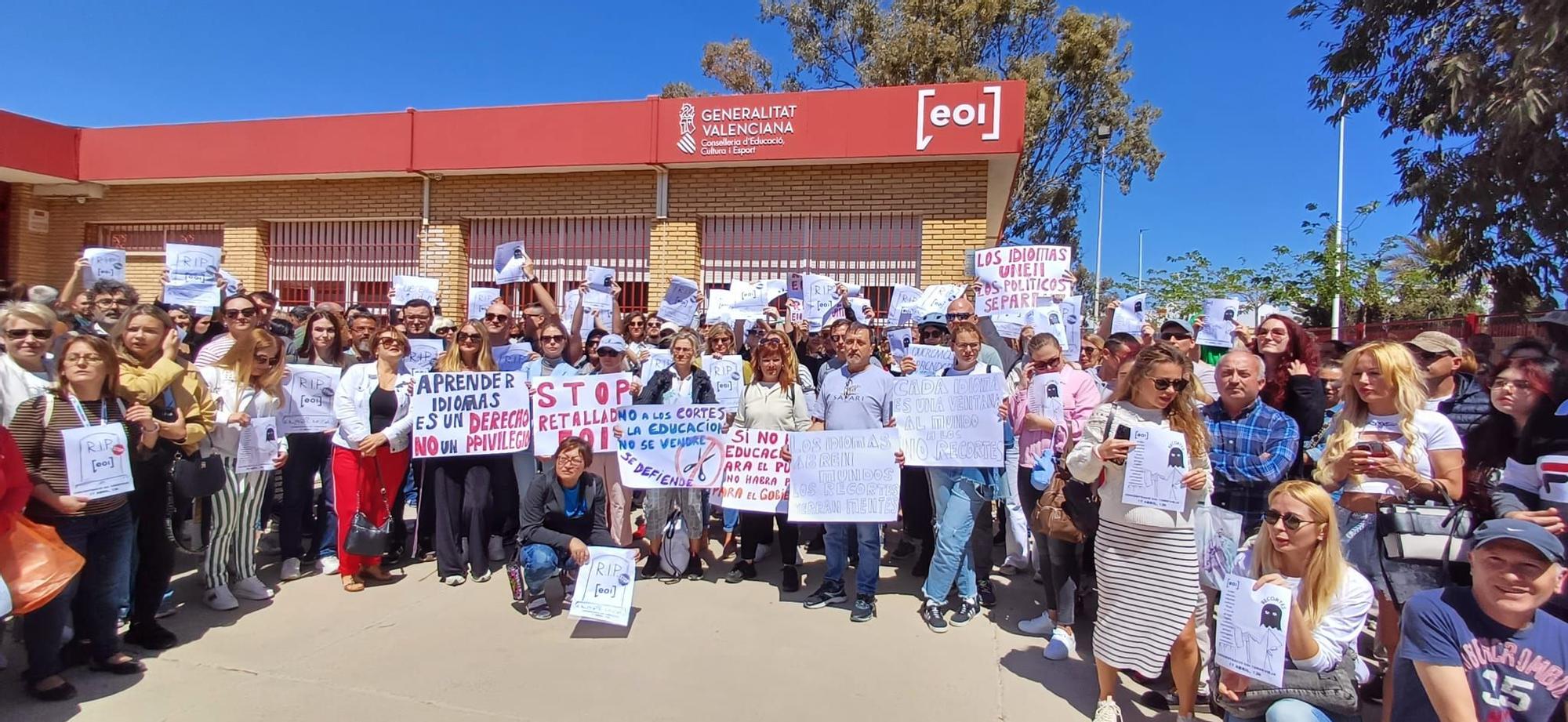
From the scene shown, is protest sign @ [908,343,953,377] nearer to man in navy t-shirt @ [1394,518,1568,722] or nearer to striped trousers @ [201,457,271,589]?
man in navy t-shirt @ [1394,518,1568,722]

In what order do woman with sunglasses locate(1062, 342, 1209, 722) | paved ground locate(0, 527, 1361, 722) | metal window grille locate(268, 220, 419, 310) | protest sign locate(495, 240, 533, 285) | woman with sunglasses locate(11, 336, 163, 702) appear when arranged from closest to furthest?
woman with sunglasses locate(1062, 342, 1209, 722), woman with sunglasses locate(11, 336, 163, 702), paved ground locate(0, 527, 1361, 722), protest sign locate(495, 240, 533, 285), metal window grille locate(268, 220, 419, 310)

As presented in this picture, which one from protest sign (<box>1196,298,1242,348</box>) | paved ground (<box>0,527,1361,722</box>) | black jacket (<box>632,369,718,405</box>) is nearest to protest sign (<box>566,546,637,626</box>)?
paved ground (<box>0,527,1361,722</box>)

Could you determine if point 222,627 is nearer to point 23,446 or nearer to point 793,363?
point 23,446

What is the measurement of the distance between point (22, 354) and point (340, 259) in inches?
430

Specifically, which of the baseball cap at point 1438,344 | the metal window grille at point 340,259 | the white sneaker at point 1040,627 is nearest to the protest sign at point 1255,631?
the white sneaker at point 1040,627

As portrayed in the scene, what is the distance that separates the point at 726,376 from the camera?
6.21 metres

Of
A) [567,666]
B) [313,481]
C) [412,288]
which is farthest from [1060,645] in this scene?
[412,288]

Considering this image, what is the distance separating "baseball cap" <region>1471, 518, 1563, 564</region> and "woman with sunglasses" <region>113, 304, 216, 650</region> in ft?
18.2

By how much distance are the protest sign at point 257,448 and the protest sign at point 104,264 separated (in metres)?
3.37

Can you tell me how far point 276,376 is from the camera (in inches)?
197

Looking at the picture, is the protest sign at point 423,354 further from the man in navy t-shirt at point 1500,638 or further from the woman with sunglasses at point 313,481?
the man in navy t-shirt at point 1500,638

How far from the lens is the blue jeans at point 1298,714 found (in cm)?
274

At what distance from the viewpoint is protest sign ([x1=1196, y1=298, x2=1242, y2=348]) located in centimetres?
654

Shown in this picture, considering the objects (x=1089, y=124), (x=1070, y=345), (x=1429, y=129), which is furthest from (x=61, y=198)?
(x=1089, y=124)
